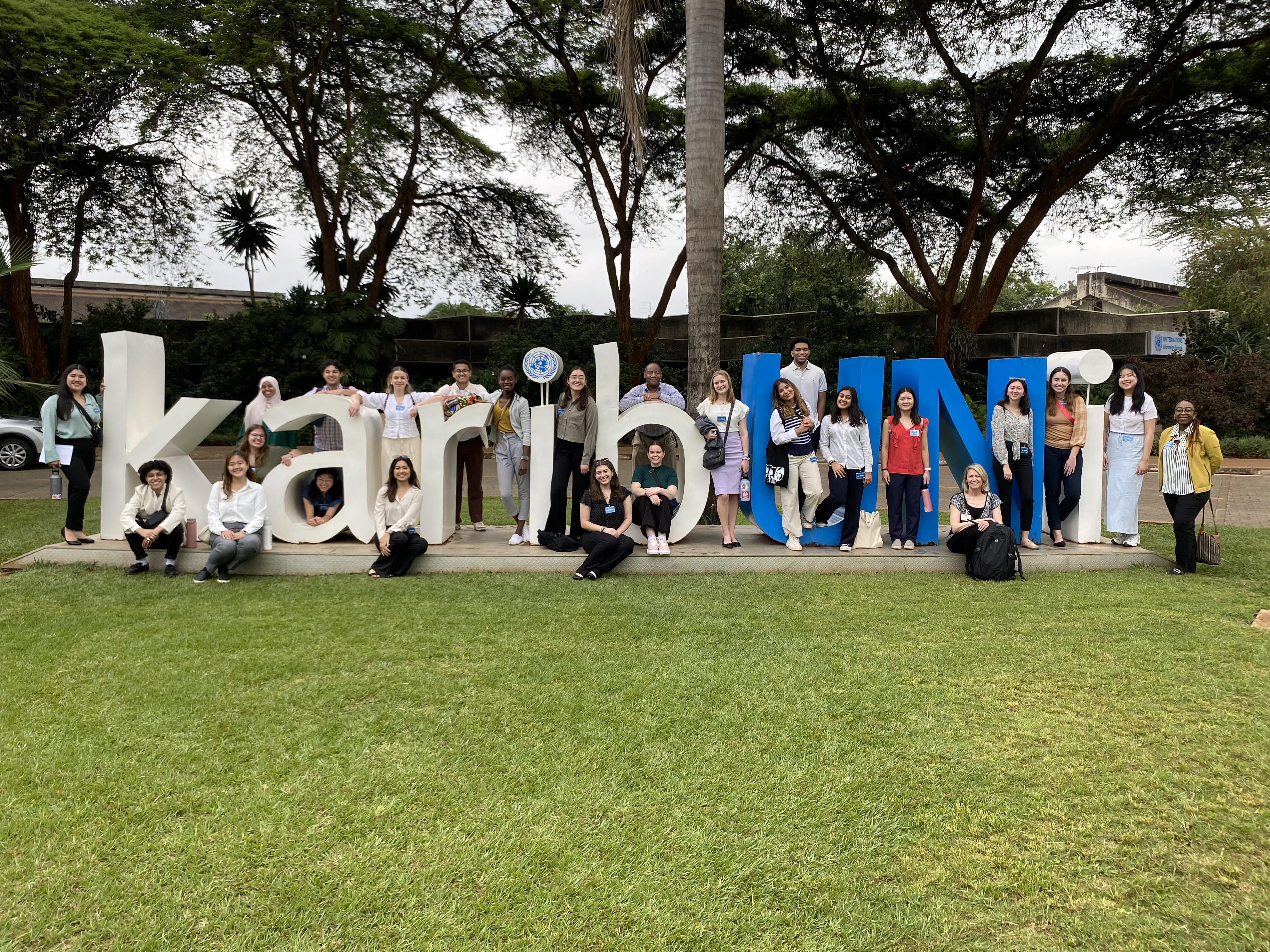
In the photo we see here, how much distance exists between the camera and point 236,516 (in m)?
7.21

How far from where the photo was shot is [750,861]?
291 cm

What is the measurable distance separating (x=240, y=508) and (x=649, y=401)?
377cm

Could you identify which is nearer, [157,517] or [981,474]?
[157,517]

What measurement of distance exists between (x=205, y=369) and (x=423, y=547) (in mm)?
17234

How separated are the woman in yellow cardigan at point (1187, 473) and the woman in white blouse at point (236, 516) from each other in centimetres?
809

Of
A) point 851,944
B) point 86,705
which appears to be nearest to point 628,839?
point 851,944

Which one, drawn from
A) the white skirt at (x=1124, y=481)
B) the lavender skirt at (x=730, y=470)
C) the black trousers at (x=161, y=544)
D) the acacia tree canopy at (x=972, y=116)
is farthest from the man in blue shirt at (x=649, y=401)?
the acacia tree canopy at (x=972, y=116)

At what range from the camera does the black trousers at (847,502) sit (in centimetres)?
786

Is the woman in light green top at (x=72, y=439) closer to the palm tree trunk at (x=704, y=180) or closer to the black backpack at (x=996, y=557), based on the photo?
the palm tree trunk at (x=704, y=180)

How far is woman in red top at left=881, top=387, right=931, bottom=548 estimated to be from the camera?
7.74 metres

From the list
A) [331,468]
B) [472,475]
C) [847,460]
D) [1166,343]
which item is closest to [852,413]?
[847,460]

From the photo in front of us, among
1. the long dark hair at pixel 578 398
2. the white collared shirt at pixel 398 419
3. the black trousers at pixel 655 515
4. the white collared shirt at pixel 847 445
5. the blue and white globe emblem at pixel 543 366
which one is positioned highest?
the blue and white globe emblem at pixel 543 366

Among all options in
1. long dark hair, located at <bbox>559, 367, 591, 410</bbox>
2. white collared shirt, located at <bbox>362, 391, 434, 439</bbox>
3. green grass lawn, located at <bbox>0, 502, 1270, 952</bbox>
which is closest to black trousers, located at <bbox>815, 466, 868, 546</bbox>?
green grass lawn, located at <bbox>0, 502, 1270, 952</bbox>

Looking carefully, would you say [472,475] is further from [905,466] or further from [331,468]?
[905,466]
